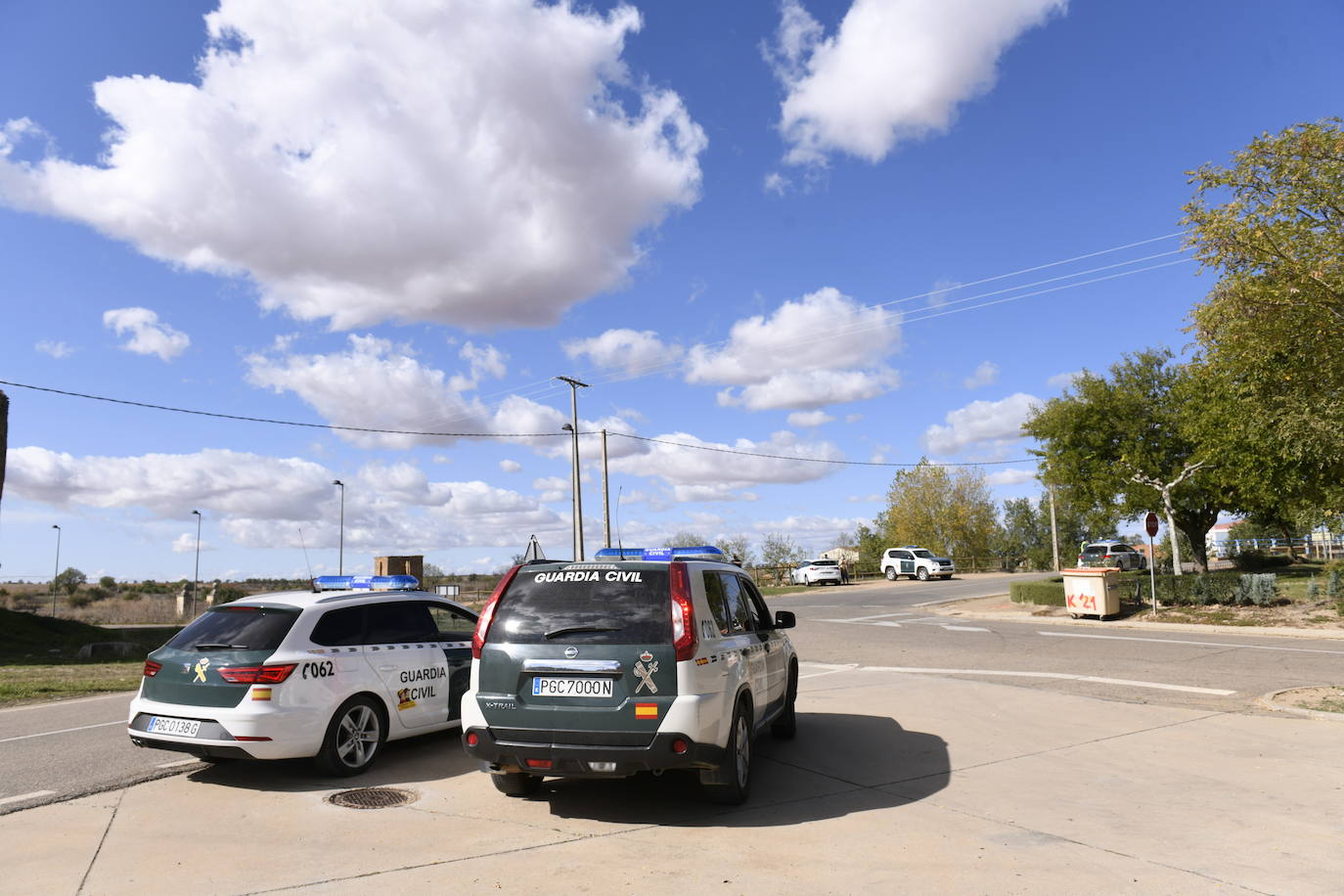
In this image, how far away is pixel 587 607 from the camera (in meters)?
6.18

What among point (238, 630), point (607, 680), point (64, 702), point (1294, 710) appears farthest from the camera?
point (64, 702)

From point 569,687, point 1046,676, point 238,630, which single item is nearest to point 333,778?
point 238,630

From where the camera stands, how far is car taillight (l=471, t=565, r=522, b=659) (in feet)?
20.7

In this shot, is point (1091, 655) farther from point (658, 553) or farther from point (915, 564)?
point (915, 564)

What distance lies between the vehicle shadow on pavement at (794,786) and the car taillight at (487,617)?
4.05ft

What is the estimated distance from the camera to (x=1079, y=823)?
5879 mm

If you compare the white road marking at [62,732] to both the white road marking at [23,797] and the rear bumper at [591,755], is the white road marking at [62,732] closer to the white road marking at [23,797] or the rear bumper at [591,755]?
the white road marking at [23,797]

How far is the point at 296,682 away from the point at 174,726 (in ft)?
3.18

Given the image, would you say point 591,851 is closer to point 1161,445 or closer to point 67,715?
point 67,715

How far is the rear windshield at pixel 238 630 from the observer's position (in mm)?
7070

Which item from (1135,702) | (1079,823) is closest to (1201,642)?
(1135,702)

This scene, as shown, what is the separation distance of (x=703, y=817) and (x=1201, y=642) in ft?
49.4

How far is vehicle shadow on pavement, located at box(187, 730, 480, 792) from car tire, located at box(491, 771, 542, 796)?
0.97 meters

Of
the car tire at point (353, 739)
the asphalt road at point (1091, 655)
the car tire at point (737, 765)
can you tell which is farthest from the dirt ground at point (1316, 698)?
the car tire at point (353, 739)
